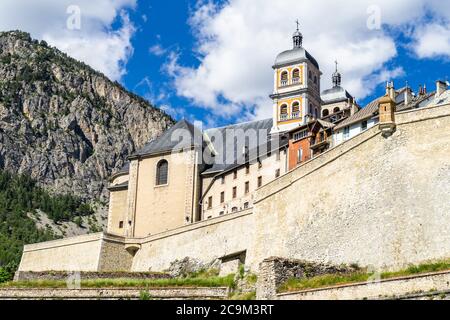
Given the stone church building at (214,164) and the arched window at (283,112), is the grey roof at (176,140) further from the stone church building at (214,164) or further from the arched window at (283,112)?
the arched window at (283,112)

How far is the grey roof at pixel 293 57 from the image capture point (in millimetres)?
78750

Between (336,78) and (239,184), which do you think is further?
(336,78)

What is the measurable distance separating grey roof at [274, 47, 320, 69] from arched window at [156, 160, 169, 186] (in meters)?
17.8

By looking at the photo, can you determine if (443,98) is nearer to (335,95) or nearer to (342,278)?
(342,278)

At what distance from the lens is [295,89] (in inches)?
3049

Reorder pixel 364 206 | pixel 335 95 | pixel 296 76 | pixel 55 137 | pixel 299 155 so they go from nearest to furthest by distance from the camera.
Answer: pixel 364 206
pixel 299 155
pixel 296 76
pixel 335 95
pixel 55 137

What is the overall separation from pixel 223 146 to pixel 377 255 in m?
38.8

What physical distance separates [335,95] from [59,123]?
104 meters

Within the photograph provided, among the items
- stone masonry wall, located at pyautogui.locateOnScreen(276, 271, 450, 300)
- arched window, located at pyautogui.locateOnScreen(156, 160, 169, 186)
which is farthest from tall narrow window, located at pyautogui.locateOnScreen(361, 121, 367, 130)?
arched window, located at pyautogui.locateOnScreen(156, 160, 169, 186)

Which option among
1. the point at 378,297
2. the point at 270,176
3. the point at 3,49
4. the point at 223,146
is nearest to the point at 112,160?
the point at 3,49

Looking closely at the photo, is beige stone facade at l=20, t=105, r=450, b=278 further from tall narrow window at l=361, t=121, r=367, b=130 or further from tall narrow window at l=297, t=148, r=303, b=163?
tall narrow window at l=297, t=148, r=303, b=163

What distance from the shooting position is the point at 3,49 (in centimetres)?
19250

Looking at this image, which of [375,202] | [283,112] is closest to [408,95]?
[283,112]

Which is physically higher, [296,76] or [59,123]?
[59,123]
